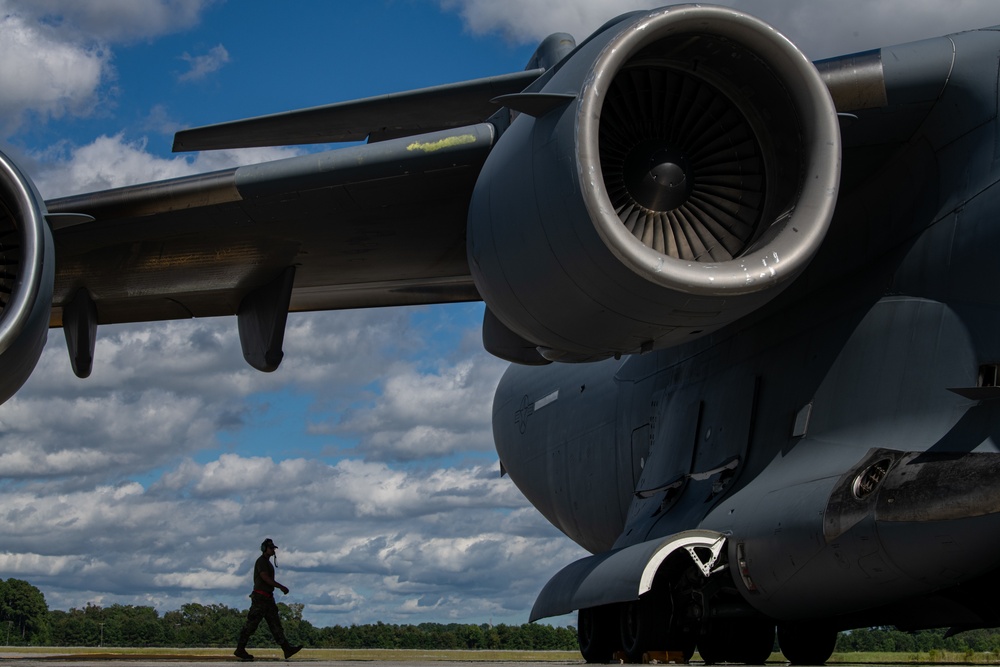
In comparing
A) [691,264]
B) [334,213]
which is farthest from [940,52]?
[334,213]

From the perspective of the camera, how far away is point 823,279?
23.9 ft

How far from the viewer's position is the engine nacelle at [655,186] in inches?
223

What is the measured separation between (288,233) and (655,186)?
2849 millimetres

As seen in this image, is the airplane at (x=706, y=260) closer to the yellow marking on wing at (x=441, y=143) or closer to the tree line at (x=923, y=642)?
the yellow marking on wing at (x=441, y=143)

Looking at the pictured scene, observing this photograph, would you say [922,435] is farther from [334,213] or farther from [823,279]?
[334,213]

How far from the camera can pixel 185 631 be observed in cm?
2455

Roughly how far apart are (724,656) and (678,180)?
4.15m

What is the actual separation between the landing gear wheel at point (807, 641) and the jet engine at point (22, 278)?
573cm

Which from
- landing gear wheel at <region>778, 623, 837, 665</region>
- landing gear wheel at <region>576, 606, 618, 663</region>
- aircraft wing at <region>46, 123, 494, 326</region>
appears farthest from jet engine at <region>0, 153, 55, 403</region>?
landing gear wheel at <region>778, 623, 837, 665</region>

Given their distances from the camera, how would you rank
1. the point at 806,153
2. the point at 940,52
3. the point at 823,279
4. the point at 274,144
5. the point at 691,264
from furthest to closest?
1. the point at 274,144
2. the point at 823,279
3. the point at 940,52
4. the point at 806,153
5. the point at 691,264

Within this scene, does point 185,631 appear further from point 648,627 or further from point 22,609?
point 648,627

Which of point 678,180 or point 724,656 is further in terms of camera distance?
point 724,656

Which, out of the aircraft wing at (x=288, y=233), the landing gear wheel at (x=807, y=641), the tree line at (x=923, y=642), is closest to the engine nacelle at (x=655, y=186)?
the aircraft wing at (x=288, y=233)

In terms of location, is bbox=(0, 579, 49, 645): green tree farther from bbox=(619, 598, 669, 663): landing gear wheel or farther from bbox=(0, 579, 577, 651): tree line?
bbox=(619, 598, 669, 663): landing gear wheel
